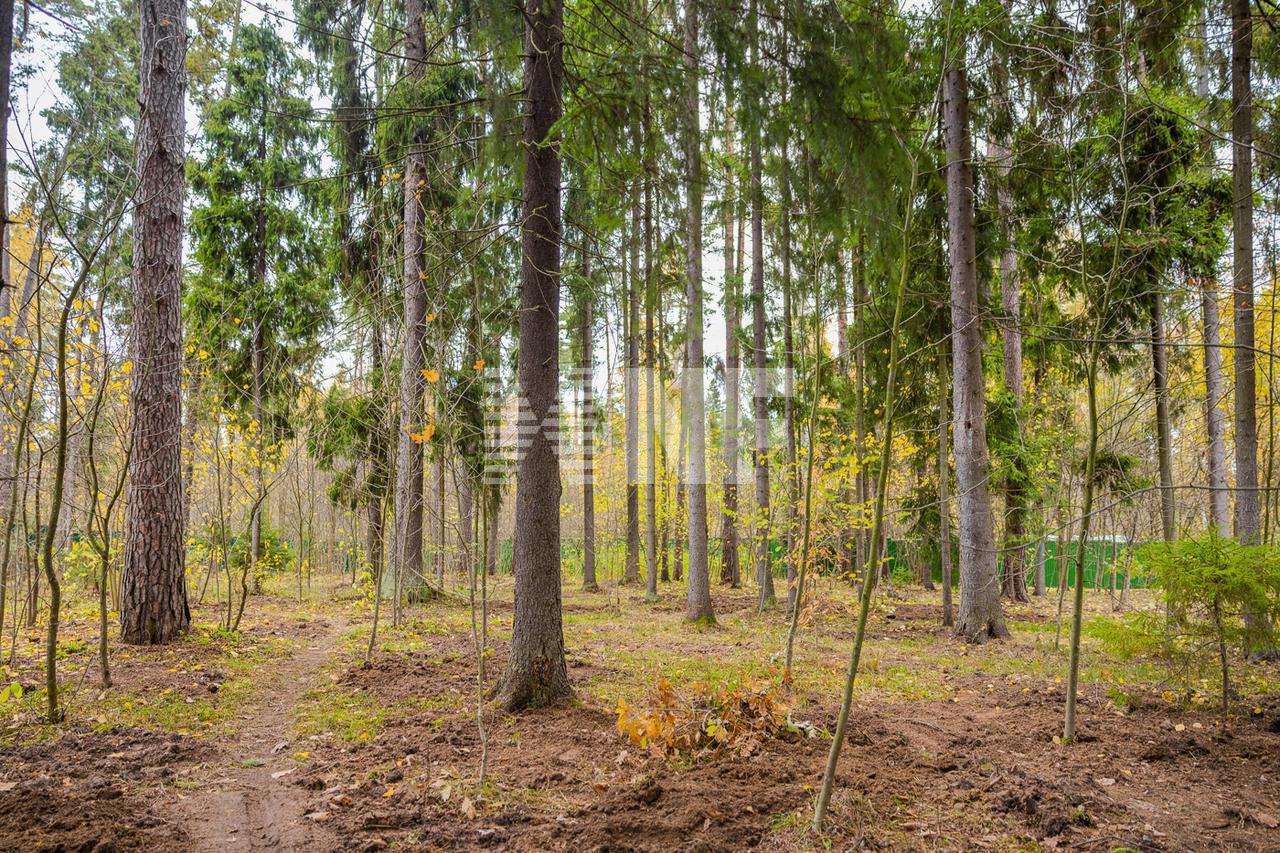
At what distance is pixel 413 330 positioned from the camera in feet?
27.4

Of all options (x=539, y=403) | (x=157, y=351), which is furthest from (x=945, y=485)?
(x=157, y=351)

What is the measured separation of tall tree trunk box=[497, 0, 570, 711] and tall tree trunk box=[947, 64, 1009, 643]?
5334mm

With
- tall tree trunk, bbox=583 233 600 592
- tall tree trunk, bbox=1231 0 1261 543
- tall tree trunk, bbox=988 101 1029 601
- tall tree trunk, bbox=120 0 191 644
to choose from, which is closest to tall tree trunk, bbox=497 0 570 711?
tall tree trunk, bbox=120 0 191 644

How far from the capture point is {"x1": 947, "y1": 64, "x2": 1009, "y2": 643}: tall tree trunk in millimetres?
8109

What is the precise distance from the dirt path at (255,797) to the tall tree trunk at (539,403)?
153 cm

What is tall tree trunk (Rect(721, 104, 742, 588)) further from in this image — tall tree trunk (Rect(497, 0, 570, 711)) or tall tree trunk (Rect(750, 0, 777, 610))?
tall tree trunk (Rect(497, 0, 570, 711))

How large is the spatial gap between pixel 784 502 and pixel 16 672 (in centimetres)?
874

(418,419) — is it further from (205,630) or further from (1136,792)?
(1136,792)

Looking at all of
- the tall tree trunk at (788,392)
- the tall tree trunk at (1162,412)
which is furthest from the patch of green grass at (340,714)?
the tall tree trunk at (1162,412)

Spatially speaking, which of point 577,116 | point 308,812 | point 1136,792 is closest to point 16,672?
point 308,812

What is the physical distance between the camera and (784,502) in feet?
33.6

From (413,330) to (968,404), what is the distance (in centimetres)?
694

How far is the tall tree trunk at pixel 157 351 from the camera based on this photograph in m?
6.43

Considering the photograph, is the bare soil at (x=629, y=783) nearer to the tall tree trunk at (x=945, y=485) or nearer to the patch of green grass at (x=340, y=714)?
the patch of green grass at (x=340, y=714)
